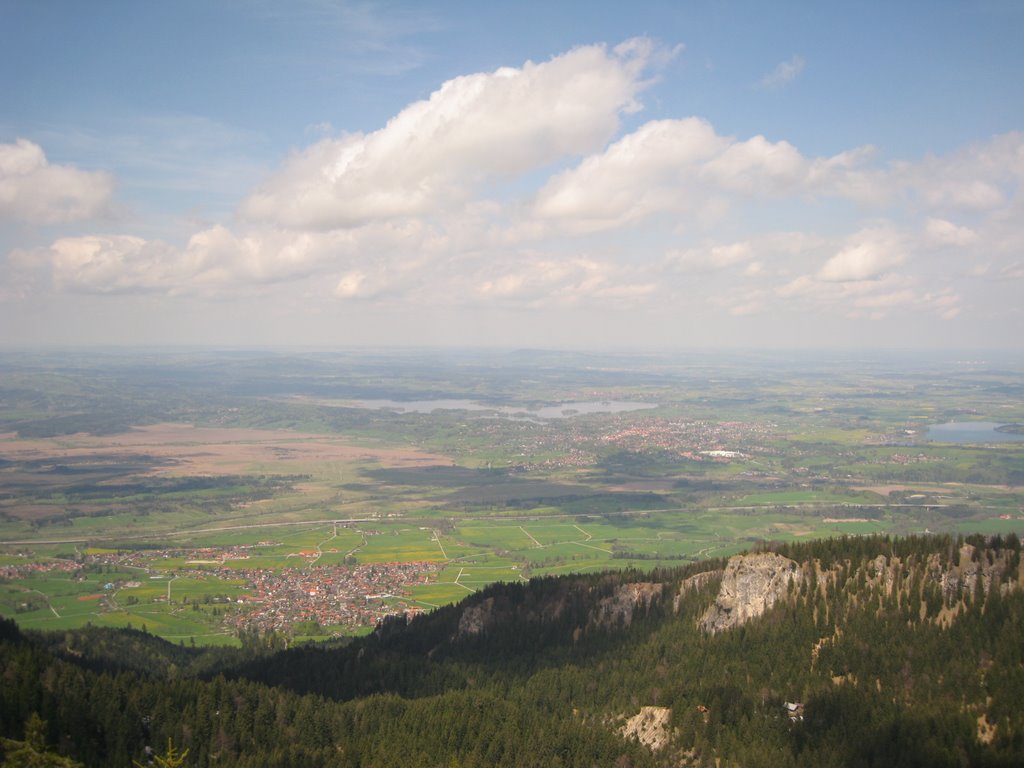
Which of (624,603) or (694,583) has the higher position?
(694,583)

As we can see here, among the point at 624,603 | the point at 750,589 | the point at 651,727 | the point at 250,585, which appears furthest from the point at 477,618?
the point at 250,585

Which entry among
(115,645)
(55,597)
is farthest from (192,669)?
(55,597)

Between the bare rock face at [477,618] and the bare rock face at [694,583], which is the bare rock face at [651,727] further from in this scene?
the bare rock face at [477,618]

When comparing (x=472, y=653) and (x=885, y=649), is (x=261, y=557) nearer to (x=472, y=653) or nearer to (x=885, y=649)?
(x=472, y=653)

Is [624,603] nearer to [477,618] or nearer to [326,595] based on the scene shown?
[477,618]

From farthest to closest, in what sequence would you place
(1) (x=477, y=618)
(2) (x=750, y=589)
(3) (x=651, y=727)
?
(1) (x=477, y=618), (2) (x=750, y=589), (3) (x=651, y=727)

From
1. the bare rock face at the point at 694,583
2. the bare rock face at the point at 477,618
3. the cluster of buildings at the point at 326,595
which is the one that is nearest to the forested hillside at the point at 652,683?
the bare rock face at the point at 694,583
